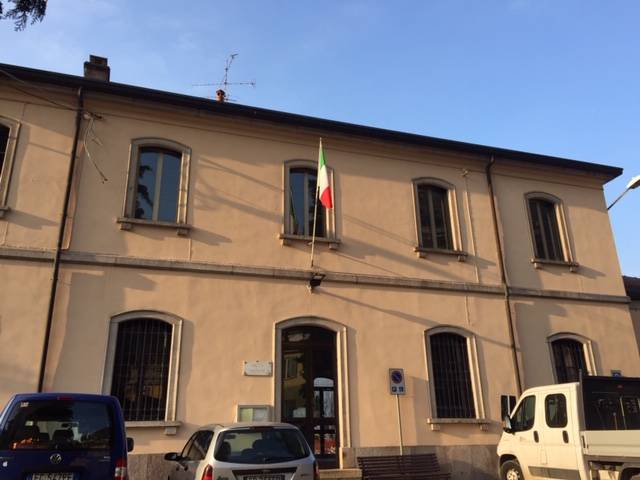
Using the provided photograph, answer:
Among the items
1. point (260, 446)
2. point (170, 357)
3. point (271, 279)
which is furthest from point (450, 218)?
point (260, 446)

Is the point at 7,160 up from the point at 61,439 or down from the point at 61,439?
up

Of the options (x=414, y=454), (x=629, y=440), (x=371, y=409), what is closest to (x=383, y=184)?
(x=371, y=409)

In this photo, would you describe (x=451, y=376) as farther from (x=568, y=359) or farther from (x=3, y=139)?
(x=3, y=139)

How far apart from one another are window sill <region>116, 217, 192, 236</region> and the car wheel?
7.66 m

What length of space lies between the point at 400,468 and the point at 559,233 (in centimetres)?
807

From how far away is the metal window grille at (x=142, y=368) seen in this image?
994 cm

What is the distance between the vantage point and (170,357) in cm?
1029

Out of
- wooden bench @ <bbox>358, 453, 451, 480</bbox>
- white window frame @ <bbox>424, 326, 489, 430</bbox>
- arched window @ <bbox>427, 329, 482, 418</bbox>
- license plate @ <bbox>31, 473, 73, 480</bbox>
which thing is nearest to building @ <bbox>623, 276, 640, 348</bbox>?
white window frame @ <bbox>424, 326, 489, 430</bbox>

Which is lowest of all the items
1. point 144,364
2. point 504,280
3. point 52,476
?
point 52,476

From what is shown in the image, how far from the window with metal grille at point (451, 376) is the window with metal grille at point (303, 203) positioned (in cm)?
377

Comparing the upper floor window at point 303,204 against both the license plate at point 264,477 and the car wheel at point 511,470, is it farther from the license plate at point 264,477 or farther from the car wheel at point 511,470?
the license plate at point 264,477

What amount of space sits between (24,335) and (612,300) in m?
14.1

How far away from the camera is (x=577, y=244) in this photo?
1474cm

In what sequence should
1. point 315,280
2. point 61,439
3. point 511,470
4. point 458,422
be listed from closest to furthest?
point 61,439
point 511,470
point 315,280
point 458,422
